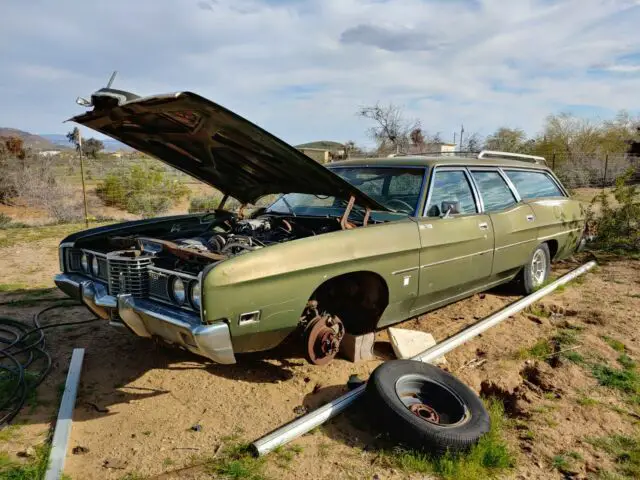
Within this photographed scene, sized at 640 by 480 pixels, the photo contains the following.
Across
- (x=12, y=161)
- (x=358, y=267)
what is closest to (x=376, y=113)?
(x=12, y=161)

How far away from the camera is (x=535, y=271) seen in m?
5.98

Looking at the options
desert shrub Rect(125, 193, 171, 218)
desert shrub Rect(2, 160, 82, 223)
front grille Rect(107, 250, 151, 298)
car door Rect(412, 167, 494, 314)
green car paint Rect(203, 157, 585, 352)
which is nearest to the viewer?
green car paint Rect(203, 157, 585, 352)

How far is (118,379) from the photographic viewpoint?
12.4 feet

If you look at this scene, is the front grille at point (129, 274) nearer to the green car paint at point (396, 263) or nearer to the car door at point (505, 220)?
the green car paint at point (396, 263)

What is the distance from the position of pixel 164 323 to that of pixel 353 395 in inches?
51.7

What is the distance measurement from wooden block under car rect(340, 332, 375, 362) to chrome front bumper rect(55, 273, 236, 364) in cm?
118

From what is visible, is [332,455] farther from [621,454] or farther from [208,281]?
[621,454]

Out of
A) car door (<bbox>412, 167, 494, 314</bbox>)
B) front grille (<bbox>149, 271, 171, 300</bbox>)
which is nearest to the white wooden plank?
front grille (<bbox>149, 271, 171, 300</bbox>)

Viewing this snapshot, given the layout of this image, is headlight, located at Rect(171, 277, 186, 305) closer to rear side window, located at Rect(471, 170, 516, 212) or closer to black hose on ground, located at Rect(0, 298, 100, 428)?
black hose on ground, located at Rect(0, 298, 100, 428)

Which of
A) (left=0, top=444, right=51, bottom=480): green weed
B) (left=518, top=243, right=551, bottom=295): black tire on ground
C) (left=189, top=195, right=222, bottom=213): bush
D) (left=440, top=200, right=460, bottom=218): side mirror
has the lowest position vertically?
(left=0, top=444, right=51, bottom=480): green weed

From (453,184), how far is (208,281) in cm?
278

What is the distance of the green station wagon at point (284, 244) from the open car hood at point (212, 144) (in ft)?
0.05

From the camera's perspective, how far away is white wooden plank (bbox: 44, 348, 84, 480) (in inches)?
105

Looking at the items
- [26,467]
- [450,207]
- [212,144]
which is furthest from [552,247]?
[26,467]
